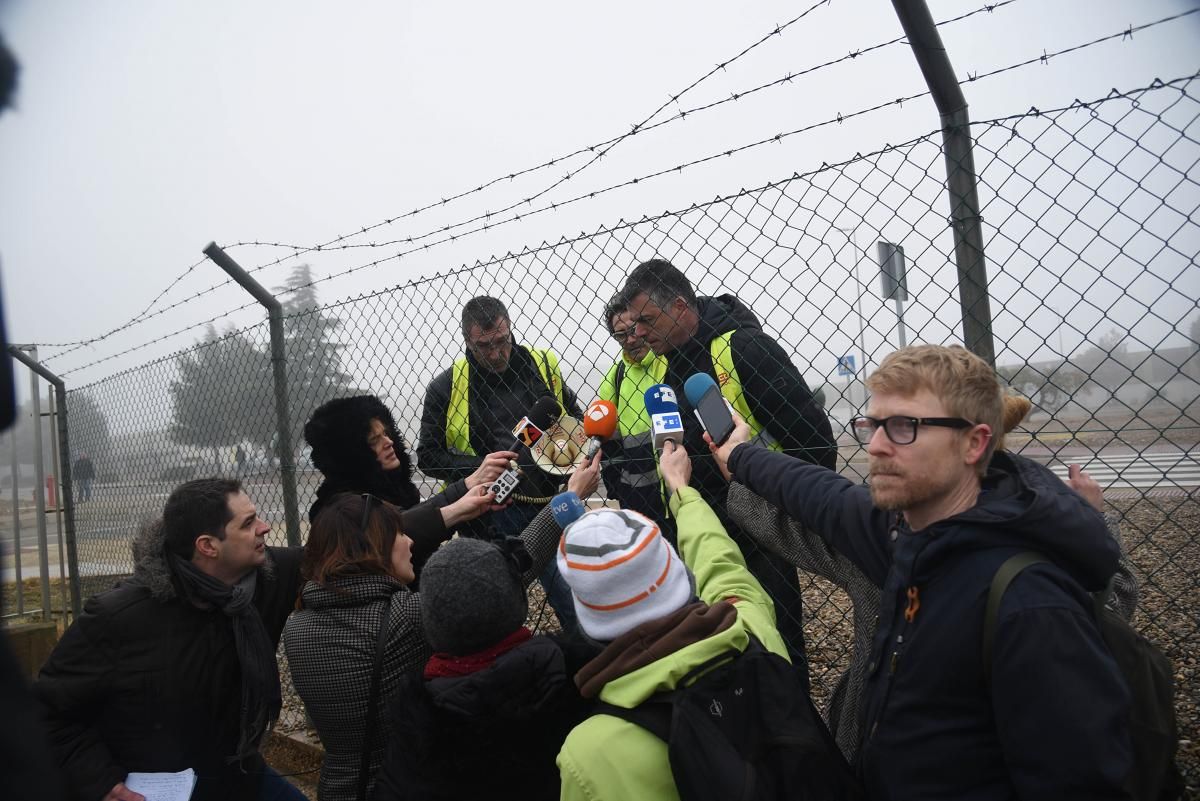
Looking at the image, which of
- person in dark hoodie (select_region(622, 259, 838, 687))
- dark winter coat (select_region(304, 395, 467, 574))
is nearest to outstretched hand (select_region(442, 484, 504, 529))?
dark winter coat (select_region(304, 395, 467, 574))

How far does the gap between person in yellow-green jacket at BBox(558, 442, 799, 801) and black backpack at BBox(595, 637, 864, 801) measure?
0.12 ft

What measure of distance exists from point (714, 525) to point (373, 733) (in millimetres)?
1174

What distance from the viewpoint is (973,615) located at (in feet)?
4.70

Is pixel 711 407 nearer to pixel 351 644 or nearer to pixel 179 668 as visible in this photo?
pixel 351 644

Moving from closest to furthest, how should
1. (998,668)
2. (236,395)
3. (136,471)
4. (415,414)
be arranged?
(998,668)
(415,414)
(236,395)
(136,471)

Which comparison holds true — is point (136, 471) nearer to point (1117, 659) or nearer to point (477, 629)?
point (477, 629)

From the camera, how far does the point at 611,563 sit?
1688 millimetres

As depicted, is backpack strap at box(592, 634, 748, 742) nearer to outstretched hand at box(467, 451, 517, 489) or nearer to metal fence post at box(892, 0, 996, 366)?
metal fence post at box(892, 0, 996, 366)

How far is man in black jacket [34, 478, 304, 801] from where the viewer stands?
239 cm

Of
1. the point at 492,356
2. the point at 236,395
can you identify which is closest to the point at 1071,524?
the point at 492,356

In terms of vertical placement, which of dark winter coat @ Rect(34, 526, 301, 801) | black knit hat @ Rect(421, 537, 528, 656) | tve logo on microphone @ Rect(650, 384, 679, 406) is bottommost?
dark winter coat @ Rect(34, 526, 301, 801)

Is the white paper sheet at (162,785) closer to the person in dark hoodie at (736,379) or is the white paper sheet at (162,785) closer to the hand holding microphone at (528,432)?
the hand holding microphone at (528,432)

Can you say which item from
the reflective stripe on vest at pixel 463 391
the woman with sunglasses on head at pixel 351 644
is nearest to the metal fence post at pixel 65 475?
the reflective stripe on vest at pixel 463 391

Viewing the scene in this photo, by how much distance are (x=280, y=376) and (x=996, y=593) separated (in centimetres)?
384
